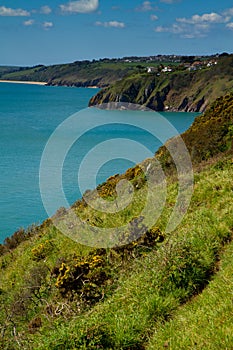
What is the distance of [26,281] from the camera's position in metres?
9.78

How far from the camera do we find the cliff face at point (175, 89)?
6260 inches

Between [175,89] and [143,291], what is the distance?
172 meters

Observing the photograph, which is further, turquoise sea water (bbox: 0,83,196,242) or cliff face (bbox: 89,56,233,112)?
cliff face (bbox: 89,56,233,112)

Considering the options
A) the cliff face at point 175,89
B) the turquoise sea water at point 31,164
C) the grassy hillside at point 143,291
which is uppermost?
the cliff face at point 175,89

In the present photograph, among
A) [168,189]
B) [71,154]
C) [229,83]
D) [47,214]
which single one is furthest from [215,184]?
[229,83]

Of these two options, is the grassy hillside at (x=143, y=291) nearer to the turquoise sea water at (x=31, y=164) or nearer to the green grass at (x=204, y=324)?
the green grass at (x=204, y=324)

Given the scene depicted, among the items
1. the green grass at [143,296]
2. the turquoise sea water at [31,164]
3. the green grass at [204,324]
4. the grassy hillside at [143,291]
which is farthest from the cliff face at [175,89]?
the green grass at [204,324]

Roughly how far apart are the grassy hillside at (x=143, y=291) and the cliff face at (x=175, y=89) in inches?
5795

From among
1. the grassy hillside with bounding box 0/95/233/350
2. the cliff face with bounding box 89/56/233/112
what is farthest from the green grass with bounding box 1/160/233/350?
the cliff face with bounding box 89/56/233/112

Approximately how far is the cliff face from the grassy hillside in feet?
483

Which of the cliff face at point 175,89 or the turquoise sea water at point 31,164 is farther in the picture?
the cliff face at point 175,89

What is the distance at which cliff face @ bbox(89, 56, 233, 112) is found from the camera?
159 metres

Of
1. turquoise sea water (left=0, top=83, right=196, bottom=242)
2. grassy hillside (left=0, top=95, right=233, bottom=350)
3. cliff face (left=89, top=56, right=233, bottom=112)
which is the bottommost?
turquoise sea water (left=0, top=83, right=196, bottom=242)

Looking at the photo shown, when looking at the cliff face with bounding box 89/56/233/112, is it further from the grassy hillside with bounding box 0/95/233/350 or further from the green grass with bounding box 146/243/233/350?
the green grass with bounding box 146/243/233/350
